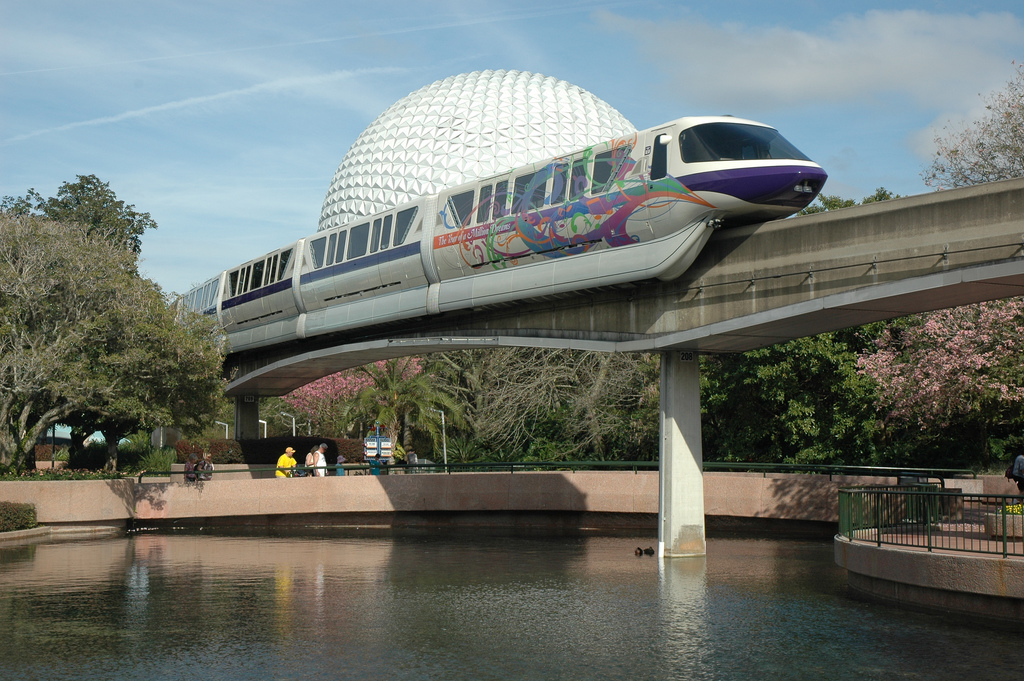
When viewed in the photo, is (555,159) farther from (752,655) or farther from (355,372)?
(355,372)

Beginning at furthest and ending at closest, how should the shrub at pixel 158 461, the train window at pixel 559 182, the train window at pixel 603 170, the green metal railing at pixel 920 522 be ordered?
the shrub at pixel 158 461 → the train window at pixel 559 182 → the train window at pixel 603 170 → the green metal railing at pixel 920 522

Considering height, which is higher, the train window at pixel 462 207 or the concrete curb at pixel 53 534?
the train window at pixel 462 207

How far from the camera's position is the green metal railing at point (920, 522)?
16.1 meters

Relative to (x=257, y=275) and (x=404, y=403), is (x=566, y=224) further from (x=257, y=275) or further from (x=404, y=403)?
(x=404, y=403)

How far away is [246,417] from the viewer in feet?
157

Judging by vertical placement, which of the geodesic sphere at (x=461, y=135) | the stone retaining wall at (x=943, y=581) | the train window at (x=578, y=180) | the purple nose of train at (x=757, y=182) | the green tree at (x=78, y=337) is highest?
the geodesic sphere at (x=461, y=135)

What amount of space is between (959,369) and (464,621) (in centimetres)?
1993

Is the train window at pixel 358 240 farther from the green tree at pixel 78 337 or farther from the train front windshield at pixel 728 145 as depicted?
the train front windshield at pixel 728 145

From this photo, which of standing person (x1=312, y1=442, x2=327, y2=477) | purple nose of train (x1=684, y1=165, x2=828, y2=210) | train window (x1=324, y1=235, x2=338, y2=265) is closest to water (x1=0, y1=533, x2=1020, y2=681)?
purple nose of train (x1=684, y1=165, x2=828, y2=210)

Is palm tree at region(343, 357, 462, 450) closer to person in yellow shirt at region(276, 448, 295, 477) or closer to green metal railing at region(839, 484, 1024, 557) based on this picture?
person in yellow shirt at region(276, 448, 295, 477)

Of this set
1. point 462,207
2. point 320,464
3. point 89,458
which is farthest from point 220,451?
point 462,207

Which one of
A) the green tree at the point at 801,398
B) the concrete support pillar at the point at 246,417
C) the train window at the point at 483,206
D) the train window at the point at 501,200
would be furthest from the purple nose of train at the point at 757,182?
the concrete support pillar at the point at 246,417

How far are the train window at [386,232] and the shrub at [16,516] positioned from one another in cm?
1174

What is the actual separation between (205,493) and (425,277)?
9.59 m
